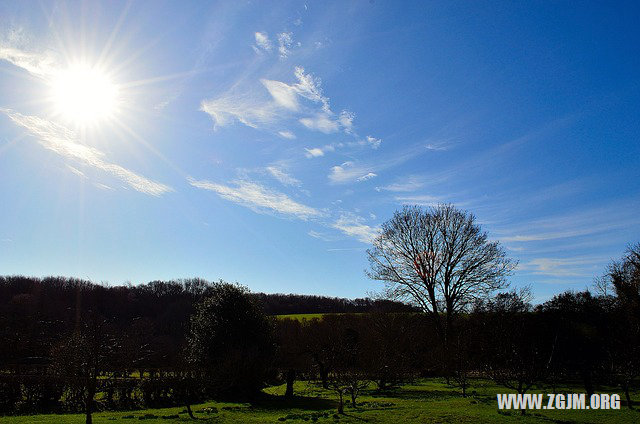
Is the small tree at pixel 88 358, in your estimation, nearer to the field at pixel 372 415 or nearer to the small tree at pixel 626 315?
the field at pixel 372 415

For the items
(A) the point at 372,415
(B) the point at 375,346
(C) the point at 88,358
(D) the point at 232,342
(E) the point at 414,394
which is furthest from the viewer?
(B) the point at 375,346

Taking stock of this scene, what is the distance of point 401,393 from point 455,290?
12.8 m

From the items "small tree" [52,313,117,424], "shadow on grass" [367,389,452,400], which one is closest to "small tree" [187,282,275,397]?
"shadow on grass" [367,389,452,400]

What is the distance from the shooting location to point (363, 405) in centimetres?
2455

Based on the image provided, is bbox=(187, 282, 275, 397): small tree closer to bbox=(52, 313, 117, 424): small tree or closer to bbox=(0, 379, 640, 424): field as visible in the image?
bbox=(0, 379, 640, 424): field

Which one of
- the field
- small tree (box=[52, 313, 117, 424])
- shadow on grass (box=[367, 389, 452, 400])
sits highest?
small tree (box=[52, 313, 117, 424])

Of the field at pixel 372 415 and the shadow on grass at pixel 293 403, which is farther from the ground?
the field at pixel 372 415

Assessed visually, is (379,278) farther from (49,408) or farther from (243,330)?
(49,408)

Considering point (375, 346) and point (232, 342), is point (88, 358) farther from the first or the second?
point (375, 346)

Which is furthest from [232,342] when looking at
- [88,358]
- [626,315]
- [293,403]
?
[626,315]

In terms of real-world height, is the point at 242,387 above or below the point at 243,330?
below

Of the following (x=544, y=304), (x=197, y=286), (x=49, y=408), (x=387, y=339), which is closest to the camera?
(x=49, y=408)

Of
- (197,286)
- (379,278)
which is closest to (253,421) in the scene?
(379,278)

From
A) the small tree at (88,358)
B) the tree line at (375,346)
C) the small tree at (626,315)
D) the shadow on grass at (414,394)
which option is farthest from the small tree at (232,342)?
the small tree at (626,315)
